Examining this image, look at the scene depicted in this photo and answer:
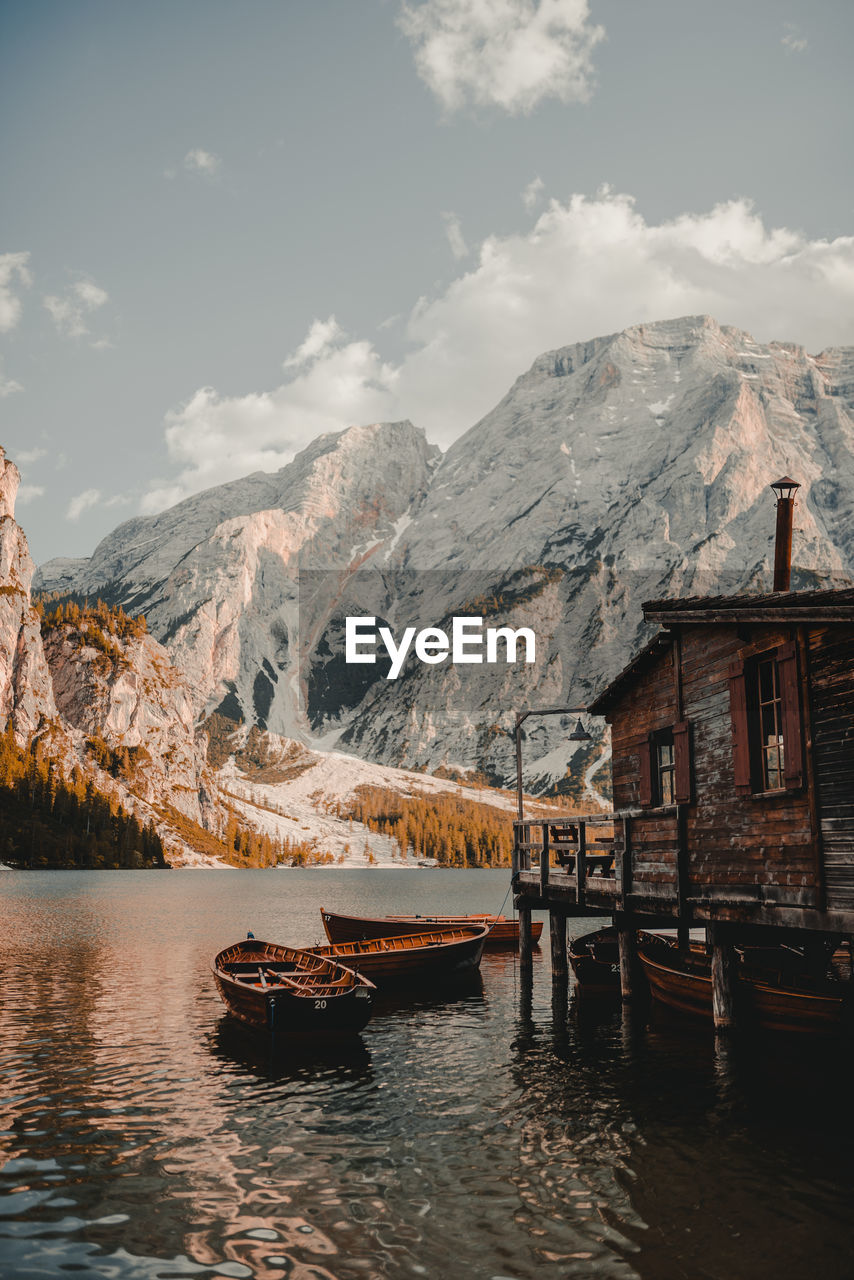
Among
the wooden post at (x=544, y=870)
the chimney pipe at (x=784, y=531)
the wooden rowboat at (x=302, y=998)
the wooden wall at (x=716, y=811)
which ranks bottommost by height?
the wooden rowboat at (x=302, y=998)

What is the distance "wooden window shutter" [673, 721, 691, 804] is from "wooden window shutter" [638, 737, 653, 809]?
8.56 ft

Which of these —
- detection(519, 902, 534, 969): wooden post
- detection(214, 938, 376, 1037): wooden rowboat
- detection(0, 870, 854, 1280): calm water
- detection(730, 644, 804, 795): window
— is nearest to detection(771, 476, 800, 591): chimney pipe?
detection(730, 644, 804, 795): window

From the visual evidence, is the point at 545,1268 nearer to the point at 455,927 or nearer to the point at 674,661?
the point at 674,661

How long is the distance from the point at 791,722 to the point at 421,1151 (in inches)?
456

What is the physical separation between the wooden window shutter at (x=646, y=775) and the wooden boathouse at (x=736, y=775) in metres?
0.06

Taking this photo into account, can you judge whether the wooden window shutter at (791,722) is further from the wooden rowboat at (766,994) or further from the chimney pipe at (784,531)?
the wooden rowboat at (766,994)

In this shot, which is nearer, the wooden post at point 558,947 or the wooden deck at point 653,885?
the wooden deck at point 653,885

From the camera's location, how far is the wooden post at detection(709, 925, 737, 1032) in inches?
958

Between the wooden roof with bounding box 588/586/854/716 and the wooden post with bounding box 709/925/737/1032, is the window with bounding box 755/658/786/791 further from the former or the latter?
the wooden post with bounding box 709/925/737/1032

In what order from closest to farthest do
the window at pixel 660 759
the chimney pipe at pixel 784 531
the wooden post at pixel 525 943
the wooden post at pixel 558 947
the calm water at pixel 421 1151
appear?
the calm water at pixel 421 1151 < the chimney pipe at pixel 784 531 < the window at pixel 660 759 < the wooden post at pixel 558 947 < the wooden post at pixel 525 943

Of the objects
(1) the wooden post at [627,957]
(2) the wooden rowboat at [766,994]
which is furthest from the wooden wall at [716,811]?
(1) the wooden post at [627,957]

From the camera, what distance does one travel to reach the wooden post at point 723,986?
2433cm

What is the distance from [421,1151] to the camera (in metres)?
17.7

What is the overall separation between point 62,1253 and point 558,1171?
27.4 ft
